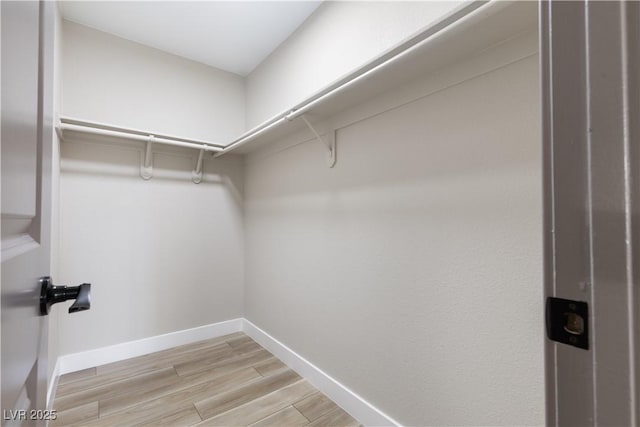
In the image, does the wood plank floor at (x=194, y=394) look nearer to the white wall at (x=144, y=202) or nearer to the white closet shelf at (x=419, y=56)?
the white wall at (x=144, y=202)

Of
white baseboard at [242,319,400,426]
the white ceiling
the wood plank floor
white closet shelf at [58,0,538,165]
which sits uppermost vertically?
the white ceiling

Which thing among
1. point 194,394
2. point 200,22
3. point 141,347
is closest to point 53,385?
point 141,347

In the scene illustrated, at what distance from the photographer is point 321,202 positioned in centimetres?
171

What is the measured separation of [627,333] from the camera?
30 cm

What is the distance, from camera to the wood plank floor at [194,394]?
1.44 m

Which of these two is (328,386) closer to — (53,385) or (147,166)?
(53,385)

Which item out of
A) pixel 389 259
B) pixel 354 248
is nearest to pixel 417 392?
pixel 389 259

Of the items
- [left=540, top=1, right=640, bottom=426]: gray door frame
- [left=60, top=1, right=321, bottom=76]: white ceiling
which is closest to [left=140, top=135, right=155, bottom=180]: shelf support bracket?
[left=60, top=1, right=321, bottom=76]: white ceiling

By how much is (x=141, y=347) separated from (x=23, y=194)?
2180 mm

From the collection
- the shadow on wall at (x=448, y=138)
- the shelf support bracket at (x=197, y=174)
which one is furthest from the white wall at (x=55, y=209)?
the shadow on wall at (x=448, y=138)

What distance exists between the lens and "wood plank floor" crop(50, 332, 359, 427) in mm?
1436

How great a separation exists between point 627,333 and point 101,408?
86.3 inches

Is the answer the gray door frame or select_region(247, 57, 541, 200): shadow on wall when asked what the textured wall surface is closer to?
select_region(247, 57, 541, 200): shadow on wall

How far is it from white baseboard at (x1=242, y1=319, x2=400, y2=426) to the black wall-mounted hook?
135 cm
